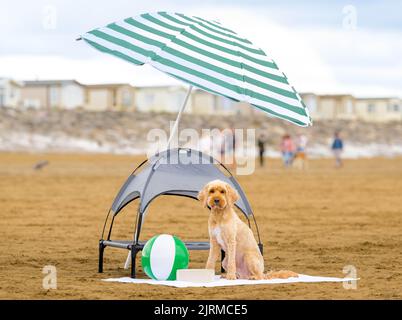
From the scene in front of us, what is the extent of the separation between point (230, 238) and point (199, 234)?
20.3 feet

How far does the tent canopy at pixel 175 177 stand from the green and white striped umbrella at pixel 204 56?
1.22 metres

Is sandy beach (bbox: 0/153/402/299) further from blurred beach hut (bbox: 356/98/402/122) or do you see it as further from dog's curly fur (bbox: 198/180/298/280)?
blurred beach hut (bbox: 356/98/402/122)

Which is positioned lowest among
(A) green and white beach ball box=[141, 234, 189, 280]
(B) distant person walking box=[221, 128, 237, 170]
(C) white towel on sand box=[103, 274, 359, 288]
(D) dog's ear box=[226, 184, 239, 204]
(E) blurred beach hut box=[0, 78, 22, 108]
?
(C) white towel on sand box=[103, 274, 359, 288]

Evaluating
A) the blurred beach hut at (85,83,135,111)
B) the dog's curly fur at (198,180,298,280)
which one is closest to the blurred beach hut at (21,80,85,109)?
the blurred beach hut at (85,83,135,111)

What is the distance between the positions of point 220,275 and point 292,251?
3.19m

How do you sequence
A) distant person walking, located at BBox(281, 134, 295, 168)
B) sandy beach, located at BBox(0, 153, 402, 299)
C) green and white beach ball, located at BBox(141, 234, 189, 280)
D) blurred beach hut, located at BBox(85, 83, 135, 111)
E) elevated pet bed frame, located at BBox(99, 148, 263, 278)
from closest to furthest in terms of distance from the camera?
sandy beach, located at BBox(0, 153, 402, 299) < green and white beach ball, located at BBox(141, 234, 189, 280) < elevated pet bed frame, located at BBox(99, 148, 263, 278) < distant person walking, located at BBox(281, 134, 295, 168) < blurred beach hut, located at BBox(85, 83, 135, 111)

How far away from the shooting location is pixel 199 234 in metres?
16.4

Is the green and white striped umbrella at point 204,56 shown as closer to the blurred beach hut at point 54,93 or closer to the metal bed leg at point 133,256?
the metal bed leg at point 133,256

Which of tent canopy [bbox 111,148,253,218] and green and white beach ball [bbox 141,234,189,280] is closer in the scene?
green and white beach ball [bbox 141,234,189,280]

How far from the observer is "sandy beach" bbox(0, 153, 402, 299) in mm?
9836

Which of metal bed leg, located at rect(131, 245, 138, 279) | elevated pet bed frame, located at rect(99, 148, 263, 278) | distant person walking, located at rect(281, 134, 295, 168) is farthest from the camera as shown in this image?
distant person walking, located at rect(281, 134, 295, 168)

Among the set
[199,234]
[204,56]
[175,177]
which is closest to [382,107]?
[199,234]

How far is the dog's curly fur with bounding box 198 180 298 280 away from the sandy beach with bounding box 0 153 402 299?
1.71 ft

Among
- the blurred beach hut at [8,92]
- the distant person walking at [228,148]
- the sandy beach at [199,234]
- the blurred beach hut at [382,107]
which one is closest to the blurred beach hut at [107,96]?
the blurred beach hut at [8,92]
